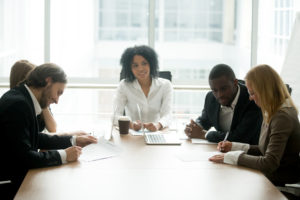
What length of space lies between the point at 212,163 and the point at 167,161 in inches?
10.0

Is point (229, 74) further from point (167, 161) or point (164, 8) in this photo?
point (164, 8)

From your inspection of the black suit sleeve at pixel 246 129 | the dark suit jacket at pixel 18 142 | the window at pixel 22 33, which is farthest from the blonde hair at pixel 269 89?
the window at pixel 22 33

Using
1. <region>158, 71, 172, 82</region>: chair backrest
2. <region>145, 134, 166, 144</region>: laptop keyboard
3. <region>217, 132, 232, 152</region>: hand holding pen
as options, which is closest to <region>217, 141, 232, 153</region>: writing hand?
<region>217, 132, 232, 152</region>: hand holding pen

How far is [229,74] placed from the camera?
10.1 feet

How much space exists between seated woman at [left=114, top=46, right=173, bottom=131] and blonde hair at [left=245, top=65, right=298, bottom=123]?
1.50 m

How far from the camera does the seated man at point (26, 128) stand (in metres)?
2.44

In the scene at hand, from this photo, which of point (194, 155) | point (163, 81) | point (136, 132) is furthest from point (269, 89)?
point (163, 81)

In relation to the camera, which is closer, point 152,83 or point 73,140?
point 73,140

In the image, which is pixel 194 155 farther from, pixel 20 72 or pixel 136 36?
pixel 136 36

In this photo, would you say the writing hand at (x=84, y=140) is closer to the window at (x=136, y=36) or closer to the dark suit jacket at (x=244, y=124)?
the dark suit jacket at (x=244, y=124)

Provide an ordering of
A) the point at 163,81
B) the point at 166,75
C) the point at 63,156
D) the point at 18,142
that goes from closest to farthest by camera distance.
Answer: the point at 18,142, the point at 63,156, the point at 163,81, the point at 166,75

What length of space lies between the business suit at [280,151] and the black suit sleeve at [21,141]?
1045 millimetres

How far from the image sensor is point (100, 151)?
2.79 metres

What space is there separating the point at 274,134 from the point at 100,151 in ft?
3.33
